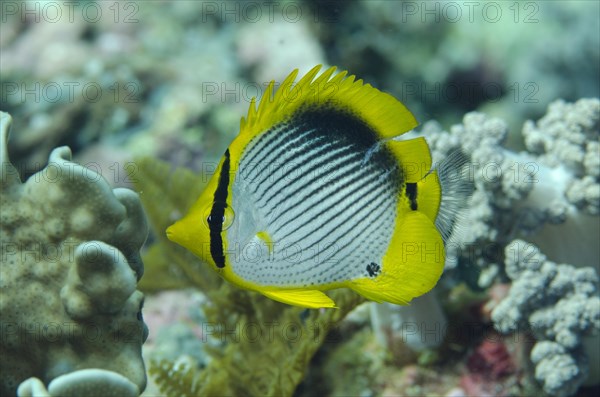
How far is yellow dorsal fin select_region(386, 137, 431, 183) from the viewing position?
164 centimetres

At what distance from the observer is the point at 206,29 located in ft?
19.4

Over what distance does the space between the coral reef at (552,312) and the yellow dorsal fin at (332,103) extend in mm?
1288

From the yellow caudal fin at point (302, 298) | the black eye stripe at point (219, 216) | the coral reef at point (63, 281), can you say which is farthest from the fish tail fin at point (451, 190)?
the coral reef at point (63, 281)

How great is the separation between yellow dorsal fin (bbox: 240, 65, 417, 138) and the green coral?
1138 mm

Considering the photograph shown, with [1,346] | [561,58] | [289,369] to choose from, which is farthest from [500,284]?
[561,58]

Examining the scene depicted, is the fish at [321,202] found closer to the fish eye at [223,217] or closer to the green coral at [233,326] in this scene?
the fish eye at [223,217]

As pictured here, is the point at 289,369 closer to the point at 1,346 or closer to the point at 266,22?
the point at 1,346

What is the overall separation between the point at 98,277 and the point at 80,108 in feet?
11.4

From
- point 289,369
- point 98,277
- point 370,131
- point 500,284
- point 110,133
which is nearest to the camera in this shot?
point 370,131

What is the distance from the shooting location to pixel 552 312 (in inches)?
99.7

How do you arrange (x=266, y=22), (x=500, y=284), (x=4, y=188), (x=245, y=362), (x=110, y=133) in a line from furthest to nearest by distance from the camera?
(x=266, y=22) < (x=110, y=133) < (x=500, y=284) < (x=245, y=362) < (x=4, y=188)

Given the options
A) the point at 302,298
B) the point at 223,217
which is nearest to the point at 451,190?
the point at 302,298

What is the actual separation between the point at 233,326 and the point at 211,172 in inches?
45.2

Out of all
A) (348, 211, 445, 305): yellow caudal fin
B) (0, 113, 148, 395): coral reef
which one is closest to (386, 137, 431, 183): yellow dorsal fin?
(348, 211, 445, 305): yellow caudal fin
